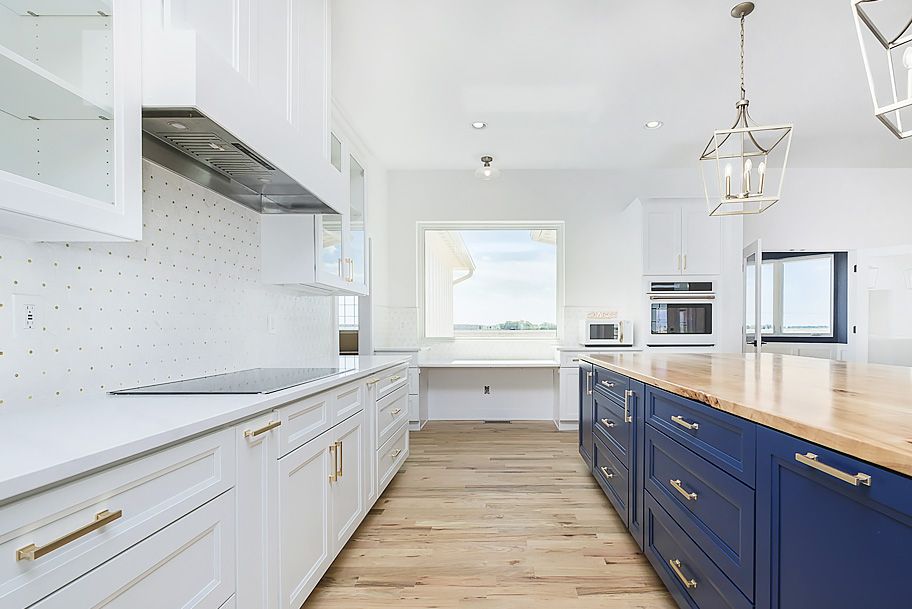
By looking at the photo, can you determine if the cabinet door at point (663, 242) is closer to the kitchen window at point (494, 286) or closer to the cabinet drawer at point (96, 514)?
the kitchen window at point (494, 286)

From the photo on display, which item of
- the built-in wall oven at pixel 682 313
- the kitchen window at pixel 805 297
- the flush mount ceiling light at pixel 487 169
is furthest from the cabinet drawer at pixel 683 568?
the kitchen window at pixel 805 297

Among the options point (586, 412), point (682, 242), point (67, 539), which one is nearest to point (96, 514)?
point (67, 539)

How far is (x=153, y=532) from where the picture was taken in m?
0.96

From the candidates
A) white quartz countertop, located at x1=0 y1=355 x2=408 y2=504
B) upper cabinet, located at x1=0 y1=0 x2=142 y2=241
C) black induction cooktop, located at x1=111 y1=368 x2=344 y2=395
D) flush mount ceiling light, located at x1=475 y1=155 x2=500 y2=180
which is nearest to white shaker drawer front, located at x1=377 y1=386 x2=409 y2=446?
black induction cooktop, located at x1=111 y1=368 x2=344 y2=395

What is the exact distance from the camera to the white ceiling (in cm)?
259

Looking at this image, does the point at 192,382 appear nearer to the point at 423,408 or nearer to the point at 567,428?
the point at 423,408

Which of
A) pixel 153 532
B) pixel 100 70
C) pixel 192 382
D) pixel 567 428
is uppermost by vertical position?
pixel 100 70

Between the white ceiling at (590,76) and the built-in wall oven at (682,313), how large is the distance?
1357mm

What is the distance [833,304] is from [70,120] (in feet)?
21.0

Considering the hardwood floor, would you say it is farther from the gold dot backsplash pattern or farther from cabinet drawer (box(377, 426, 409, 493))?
the gold dot backsplash pattern

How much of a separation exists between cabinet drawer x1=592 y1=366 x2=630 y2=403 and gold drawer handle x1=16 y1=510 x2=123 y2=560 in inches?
83.2

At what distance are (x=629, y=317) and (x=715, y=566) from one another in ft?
12.7

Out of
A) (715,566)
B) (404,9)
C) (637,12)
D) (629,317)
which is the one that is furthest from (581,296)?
(715,566)

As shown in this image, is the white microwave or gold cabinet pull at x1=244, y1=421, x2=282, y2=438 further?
the white microwave
